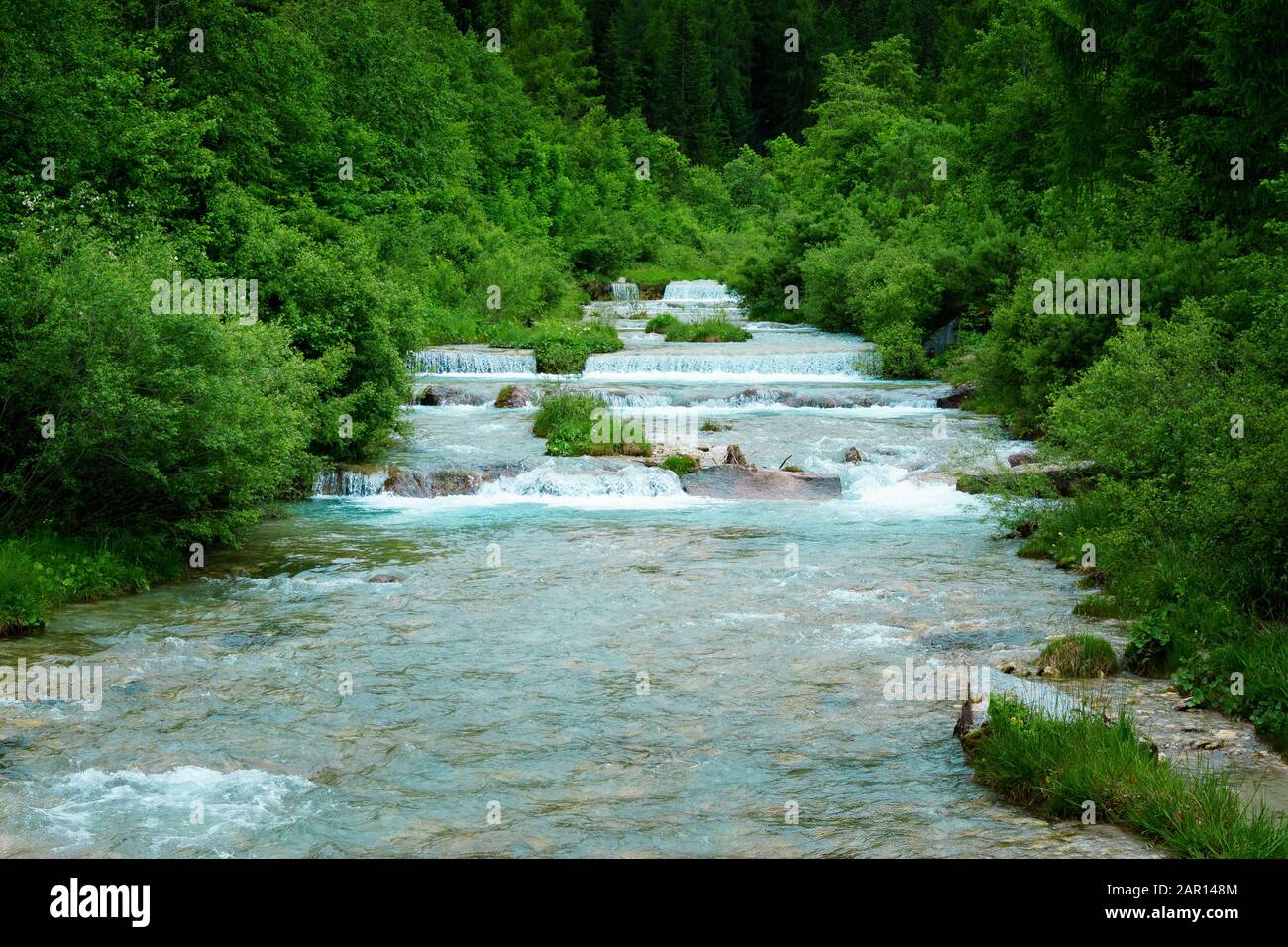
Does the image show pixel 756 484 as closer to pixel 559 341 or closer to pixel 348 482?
pixel 348 482

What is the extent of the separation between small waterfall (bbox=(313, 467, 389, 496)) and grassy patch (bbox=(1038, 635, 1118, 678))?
1232 centimetres

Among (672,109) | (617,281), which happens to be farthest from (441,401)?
(672,109)

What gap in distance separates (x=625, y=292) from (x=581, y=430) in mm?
34824

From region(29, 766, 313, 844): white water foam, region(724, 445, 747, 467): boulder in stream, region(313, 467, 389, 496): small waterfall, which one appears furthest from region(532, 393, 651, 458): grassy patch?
region(29, 766, 313, 844): white water foam

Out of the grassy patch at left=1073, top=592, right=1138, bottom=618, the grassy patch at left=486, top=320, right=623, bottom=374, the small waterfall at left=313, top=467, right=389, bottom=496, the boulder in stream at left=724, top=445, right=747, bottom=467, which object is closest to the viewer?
the grassy patch at left=1073, top=592, right=1138, bottom=618

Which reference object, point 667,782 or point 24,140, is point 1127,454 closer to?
point 667,782

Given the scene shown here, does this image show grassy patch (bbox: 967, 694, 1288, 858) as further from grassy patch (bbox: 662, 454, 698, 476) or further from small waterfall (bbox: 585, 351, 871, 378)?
small waterfall (bbox: 585, 351, 871, 378)

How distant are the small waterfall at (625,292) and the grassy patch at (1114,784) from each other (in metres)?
48.2

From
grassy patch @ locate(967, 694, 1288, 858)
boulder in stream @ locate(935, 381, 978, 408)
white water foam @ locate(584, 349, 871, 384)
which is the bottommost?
grassy patch @ locate(967, 694, 1288, 858)

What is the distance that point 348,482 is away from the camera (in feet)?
65.4

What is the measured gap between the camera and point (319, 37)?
39.1m

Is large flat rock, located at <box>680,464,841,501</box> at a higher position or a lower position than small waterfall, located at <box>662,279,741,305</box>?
lower

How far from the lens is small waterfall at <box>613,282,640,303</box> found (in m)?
55.9

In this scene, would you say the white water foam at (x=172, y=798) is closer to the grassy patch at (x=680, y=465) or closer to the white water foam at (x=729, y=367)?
the grassy patch at (x=680, y=465)
